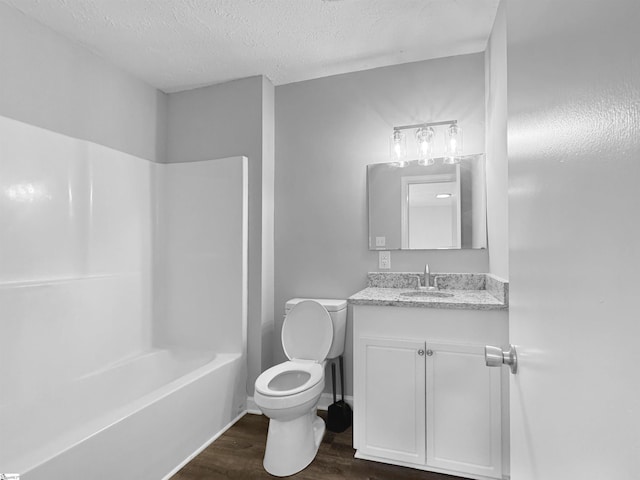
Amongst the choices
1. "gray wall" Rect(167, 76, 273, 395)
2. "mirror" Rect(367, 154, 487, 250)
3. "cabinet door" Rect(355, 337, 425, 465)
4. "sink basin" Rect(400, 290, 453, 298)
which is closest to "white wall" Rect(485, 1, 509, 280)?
"mirror" Rect(367, 154, 487, 250)

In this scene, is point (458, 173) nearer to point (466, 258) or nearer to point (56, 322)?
point (466, 258)

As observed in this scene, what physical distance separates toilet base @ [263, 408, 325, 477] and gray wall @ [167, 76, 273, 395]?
0.77 metres

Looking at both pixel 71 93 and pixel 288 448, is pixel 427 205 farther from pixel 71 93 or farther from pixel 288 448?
pixel 71 93

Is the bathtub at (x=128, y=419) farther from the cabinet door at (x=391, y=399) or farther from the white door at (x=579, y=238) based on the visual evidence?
the white door at (x=579, y=238)

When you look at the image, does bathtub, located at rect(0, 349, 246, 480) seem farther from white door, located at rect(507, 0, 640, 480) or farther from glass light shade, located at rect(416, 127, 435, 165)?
glass light shade, located at rect(416, 127, 435, 165)

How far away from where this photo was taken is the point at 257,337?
A: 2.68 m

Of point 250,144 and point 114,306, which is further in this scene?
point 250,144

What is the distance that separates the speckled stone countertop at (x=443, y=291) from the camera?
72.6 inches

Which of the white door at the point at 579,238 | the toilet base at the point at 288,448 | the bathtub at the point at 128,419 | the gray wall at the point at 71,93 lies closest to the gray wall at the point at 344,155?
the bathtub at the point at 128,419

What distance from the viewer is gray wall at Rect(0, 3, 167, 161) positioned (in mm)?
1915

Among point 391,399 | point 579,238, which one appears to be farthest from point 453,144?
point 579,238

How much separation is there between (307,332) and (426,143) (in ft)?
5.11

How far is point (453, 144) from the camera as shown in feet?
7.85

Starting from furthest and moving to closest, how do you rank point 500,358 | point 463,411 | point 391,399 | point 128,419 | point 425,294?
point 425,294, point 391,399, point 463,411, point 128,419, point 500,358
